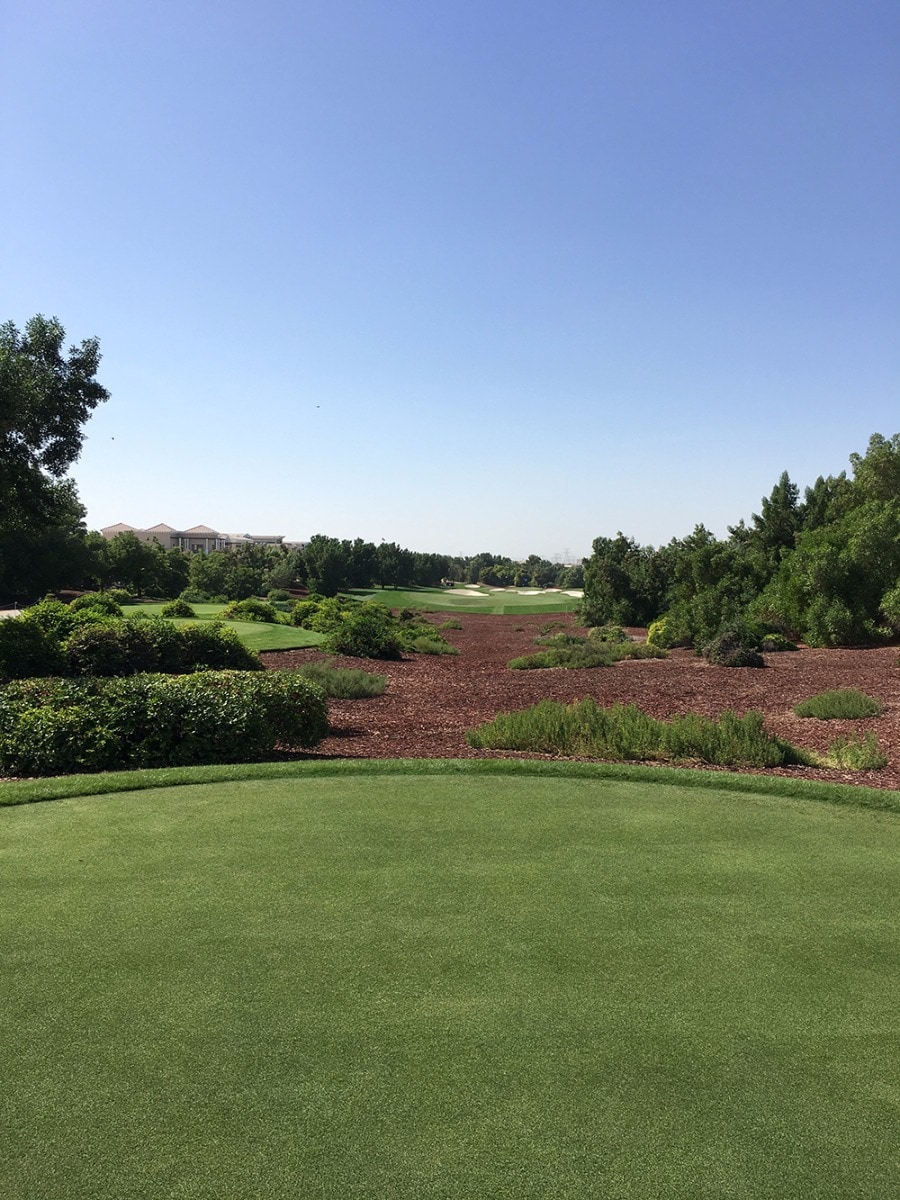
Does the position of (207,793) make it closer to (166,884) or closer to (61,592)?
(166,884)

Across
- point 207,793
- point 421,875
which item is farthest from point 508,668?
point 421,875

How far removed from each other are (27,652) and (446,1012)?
15166mm

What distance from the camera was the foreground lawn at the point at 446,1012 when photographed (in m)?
2.75

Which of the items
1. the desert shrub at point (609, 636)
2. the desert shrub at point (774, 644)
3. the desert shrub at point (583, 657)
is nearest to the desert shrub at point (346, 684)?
the desert shrub at point (583, 657)

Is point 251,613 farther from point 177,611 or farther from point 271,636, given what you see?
point 271,636

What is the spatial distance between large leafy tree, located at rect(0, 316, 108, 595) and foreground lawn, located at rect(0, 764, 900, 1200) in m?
12.5

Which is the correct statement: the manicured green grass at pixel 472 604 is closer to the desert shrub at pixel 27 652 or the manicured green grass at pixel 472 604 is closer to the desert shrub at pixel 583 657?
the desert shrub at pixel 583 657

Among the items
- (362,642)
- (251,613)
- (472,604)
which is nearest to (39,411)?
(362,642)

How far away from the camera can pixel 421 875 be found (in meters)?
5.30

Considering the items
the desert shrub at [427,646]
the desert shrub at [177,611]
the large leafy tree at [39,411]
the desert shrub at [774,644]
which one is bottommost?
the desert shrub at [427,646]

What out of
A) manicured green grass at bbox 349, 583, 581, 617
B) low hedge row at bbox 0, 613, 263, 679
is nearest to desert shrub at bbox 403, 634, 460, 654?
low hedge row at bbox 0, 613, 263, 679

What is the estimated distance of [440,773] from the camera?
8492 millimetres

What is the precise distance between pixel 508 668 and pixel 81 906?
20309 mm

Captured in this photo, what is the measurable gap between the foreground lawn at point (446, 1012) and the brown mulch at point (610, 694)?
4.46 meters
